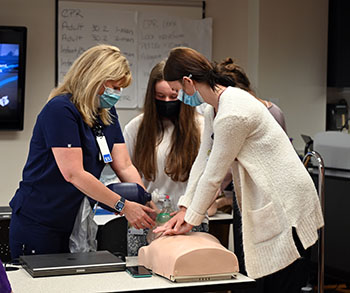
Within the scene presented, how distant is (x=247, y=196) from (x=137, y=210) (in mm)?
452

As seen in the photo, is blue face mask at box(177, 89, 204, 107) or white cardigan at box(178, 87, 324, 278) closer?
white cardigan at box(178, 87, 324, 278)

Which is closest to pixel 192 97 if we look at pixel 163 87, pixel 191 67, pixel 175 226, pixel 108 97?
pixel 191 67

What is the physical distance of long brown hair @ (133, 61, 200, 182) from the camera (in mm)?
3143

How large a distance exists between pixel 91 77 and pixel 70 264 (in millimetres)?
729

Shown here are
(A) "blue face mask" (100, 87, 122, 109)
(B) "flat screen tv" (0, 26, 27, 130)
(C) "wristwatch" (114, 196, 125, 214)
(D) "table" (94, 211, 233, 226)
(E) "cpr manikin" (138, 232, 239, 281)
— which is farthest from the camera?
(B) "flat screen tv" (0, 26, 27, 130)

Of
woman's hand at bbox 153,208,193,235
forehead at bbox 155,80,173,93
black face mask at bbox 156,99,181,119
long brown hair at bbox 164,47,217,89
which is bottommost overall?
woman's hand at bbox 153,208,193,235

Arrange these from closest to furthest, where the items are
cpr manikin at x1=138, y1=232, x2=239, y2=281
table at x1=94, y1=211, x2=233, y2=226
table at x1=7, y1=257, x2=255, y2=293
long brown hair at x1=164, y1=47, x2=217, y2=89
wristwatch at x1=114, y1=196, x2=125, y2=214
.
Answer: table at x1=7, y1=257, x2=255, y2=293 < cpr manikin at x1=138, y1=232, x2=239, y2=281 < long brown hair at x1=164, y1=47, x2=217, y2=89 < wristwatch at x1=114, y1=196, x2=125, y2=214 < table at x1=94, y1=211, x2=233, y2=226

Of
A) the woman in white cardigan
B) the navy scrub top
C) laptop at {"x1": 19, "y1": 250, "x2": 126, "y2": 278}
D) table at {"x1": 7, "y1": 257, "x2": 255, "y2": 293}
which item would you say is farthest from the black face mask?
table at {"x1": 7, "y1": 257, "x2": 255, "y2": 293}

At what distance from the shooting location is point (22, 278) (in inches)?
82.4

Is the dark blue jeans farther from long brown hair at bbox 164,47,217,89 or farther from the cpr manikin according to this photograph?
long brown hair at bbox 164,47,217,89

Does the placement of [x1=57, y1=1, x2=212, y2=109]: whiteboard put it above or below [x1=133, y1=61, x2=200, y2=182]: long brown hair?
above

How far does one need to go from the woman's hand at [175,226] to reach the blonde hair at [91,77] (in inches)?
19.6

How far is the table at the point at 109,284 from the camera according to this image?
196 cm

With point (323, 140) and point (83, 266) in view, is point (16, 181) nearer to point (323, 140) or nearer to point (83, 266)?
point (323, 140)
